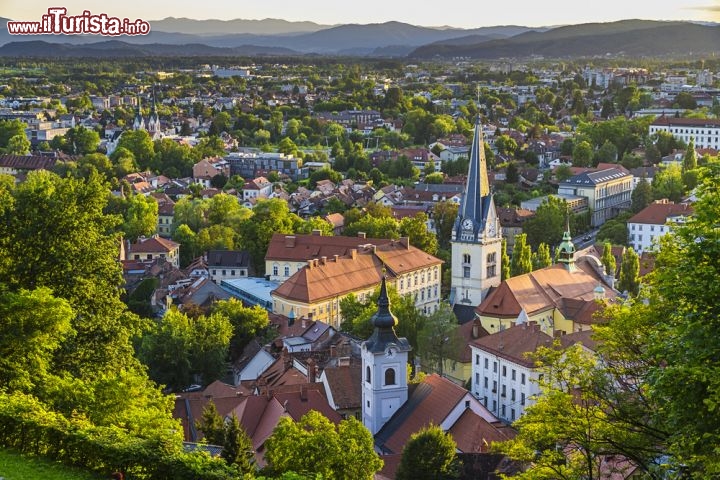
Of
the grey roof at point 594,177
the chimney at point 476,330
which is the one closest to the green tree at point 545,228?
the grey roof at point 594,177

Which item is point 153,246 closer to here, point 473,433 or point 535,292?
point 535,292

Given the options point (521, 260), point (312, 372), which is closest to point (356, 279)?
point (521, 260)

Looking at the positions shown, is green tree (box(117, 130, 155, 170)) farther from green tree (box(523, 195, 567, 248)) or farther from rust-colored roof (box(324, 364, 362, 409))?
rust-colored roof (box(324, 364, 362, 409))

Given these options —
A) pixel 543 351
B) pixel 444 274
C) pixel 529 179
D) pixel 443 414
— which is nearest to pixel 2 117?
pixel 529 179

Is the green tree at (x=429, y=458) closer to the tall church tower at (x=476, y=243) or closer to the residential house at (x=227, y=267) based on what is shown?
the tall church tower at (x=476, y=243)

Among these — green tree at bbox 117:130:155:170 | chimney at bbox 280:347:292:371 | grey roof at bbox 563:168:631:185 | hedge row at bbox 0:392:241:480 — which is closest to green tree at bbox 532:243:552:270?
chimney at bbox 280:347:292:371

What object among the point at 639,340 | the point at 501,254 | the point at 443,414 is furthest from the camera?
the point at 501,254

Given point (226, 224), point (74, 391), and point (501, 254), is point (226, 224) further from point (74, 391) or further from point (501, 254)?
point (74, 391)
